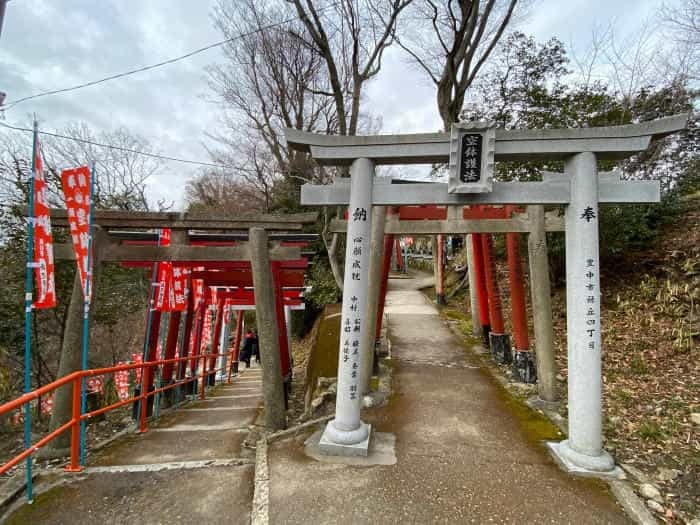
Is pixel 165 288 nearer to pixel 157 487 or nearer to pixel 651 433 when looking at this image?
pixel 157 487

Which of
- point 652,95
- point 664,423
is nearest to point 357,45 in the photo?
point 652,95

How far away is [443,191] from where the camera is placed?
4.02 m

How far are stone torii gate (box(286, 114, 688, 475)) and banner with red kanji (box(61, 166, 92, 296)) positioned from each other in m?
2.64

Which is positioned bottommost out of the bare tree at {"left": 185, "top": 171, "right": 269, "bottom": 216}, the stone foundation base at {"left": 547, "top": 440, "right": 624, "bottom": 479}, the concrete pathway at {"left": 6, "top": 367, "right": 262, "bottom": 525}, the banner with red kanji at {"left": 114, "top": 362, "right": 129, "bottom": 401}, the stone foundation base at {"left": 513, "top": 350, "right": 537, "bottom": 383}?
the banner with red kanji at {"left": 114, "top": 362, "right": 129, "bottom": 401}

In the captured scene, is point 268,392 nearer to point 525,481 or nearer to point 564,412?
point 525,481

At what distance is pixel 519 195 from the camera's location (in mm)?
3945

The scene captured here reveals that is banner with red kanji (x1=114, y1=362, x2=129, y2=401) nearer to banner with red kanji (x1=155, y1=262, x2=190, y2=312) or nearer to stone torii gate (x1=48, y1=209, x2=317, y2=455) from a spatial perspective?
banner with red kanji (x1=155, y1=262, x2=190, y2=312)

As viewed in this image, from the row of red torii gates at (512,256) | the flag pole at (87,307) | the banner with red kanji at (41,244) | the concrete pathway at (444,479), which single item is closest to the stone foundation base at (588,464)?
the concrete pathway at (444,479)

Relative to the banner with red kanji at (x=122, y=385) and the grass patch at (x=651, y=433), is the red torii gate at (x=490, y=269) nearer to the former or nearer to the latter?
the grass patch at (x=651, y=433)

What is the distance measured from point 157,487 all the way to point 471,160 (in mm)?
4511

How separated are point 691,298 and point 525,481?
6408 mm

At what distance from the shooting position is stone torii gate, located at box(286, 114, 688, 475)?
146 inches

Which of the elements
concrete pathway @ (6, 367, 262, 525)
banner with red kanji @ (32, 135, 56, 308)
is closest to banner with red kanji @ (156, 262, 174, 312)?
concrete pathway @ (6, 367, 262, 525)

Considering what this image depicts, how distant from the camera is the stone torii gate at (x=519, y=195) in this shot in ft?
12.2
